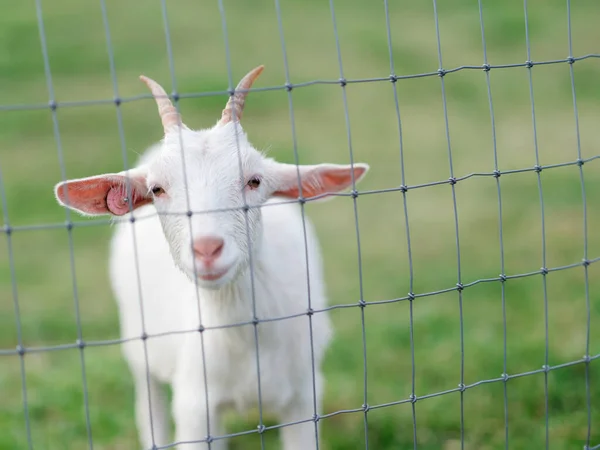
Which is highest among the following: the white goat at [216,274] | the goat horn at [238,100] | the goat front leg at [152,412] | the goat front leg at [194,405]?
the goat horn at [238,100]

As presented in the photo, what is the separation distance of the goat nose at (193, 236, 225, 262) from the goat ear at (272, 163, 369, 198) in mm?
499

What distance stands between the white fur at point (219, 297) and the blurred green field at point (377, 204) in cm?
57

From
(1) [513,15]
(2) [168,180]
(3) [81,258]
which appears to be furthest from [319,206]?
(1) [513,15]

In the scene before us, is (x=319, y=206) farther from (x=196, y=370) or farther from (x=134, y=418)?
(x=196, y=370)

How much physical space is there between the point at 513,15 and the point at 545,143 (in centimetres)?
444

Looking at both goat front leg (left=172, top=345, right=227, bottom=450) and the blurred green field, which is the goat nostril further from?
goat front leg (left=172, top=345, right=227, bottom=450)

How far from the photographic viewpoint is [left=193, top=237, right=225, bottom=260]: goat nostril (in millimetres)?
2684

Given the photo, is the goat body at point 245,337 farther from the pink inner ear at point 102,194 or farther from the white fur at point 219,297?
the pink inner ear at point 102,194

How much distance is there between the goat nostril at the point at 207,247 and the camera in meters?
2.68

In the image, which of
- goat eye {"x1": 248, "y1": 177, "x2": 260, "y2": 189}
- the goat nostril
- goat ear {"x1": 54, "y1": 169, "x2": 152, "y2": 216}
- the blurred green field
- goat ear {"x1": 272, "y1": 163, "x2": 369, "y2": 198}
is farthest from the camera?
the blurred green field

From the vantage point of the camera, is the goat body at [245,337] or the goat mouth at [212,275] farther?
the goat body at [245,337]

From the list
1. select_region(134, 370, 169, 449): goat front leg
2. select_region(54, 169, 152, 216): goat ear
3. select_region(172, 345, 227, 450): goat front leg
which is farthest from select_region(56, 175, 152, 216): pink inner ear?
select_region(134, 370, 169, 449): goat front leg

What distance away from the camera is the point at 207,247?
2.69 m

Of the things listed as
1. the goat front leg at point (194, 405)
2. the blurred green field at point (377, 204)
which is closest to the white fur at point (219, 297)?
the goat front leg at point (194, 405)
